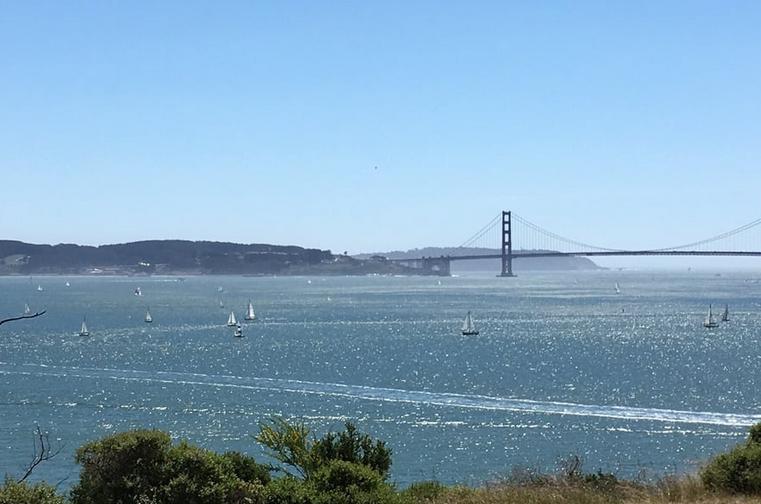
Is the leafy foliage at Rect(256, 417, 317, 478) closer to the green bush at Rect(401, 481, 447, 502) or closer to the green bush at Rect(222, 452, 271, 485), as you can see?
the green bush at Rect(222, 452, 271, 485)

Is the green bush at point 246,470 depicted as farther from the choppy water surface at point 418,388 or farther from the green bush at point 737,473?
the choppy water surface at point 418,388

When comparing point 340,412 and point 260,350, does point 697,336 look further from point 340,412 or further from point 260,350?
point 340,412

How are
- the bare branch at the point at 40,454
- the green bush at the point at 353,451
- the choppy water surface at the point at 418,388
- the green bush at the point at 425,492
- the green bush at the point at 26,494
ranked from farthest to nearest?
1. the choppy water surface at the point at 418,388
2. the green bush at the point at 425,492
3. the green bush at the point at 353,451
4. the green bush at the point at 26,494
5. the bare branch at the point at 40,454

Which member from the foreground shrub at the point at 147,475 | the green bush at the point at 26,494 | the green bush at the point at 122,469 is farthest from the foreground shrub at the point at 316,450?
the green bush at the point at 26,494

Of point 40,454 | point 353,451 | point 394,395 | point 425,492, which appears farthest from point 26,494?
point 394,395

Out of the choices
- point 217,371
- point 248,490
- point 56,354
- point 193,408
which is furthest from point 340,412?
point 56,354

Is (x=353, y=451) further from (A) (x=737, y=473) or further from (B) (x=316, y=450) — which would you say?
(A) (x=737, y=473)
